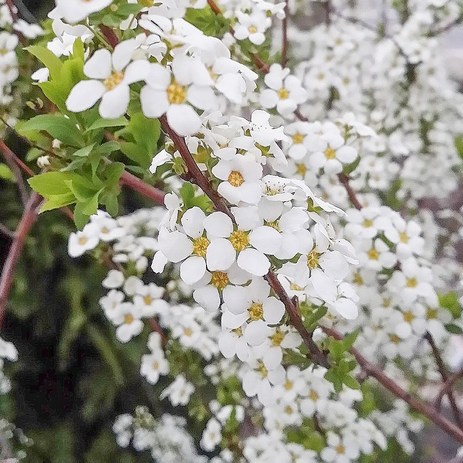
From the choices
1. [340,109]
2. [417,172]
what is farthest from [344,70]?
[417,172]

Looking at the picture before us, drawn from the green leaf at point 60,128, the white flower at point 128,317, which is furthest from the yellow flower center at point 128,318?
the green leaf at point 60,128

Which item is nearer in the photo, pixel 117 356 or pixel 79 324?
pixel 79 324

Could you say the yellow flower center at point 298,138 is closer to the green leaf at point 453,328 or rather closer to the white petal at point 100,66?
the green leaf at point 453,328

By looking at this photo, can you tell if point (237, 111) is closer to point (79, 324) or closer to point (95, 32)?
point (79, 324)

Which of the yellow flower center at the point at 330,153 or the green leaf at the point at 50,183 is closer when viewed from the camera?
the green leaf at the point at 50,183

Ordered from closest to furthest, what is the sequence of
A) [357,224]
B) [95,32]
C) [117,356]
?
[95,32], [357,224], [117,356]

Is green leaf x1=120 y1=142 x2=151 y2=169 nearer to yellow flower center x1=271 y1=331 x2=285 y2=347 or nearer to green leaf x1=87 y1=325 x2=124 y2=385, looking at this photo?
yellow flower center x1=271 y1=331 x2=285 y2=347
